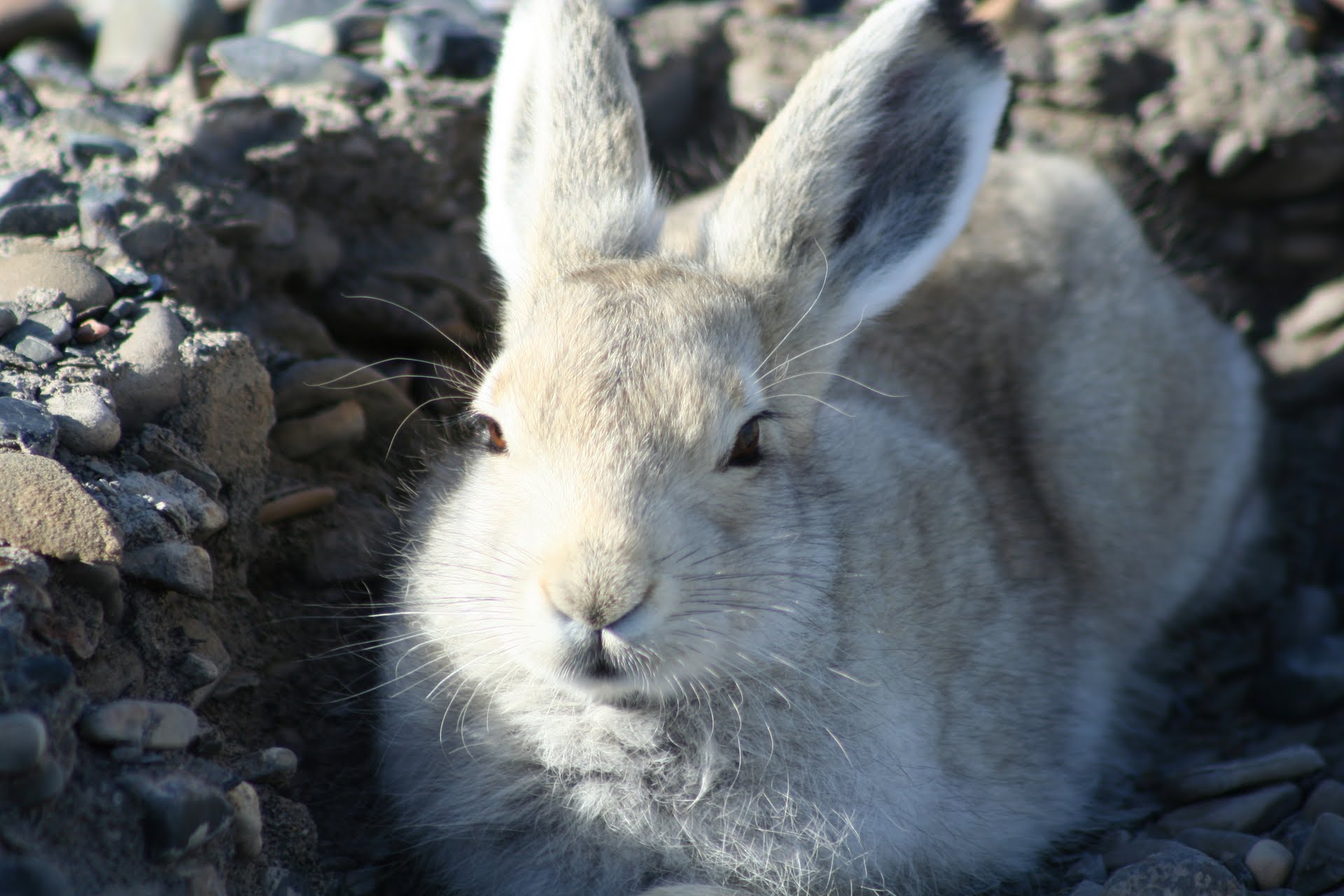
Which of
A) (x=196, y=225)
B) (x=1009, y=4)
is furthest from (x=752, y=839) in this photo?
(x=1009, y=4)

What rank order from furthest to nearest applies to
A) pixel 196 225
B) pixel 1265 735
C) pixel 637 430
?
pixel 1265 735, pixel 196 225, pixel 637 430

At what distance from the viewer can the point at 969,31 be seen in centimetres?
453

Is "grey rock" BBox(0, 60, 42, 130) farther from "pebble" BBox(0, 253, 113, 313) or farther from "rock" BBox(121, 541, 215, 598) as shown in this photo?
"rock" BBox(121, 541, 215, 598)

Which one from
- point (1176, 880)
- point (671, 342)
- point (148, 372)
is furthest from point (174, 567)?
point (1176, 880)

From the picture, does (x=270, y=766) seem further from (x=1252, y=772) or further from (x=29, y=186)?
(x=1252, y=772)

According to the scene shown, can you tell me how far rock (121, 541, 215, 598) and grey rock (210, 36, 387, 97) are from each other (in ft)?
10.2

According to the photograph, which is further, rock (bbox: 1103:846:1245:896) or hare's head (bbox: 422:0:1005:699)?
Answer: rock (bbox: 1103:846:1245:896)

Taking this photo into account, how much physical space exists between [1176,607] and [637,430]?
4.16 metres

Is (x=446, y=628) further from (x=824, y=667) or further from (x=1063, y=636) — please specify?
(x=1063, y=636)

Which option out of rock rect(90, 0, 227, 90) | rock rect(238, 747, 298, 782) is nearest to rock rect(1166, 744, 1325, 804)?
rock rect(238, 747, 298, 782)

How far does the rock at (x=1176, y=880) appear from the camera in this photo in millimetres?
4105

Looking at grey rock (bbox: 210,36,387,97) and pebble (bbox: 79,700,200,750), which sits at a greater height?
grey rock (bbox: 210,36,387,97)

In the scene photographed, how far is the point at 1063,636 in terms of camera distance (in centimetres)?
560

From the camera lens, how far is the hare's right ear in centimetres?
466
